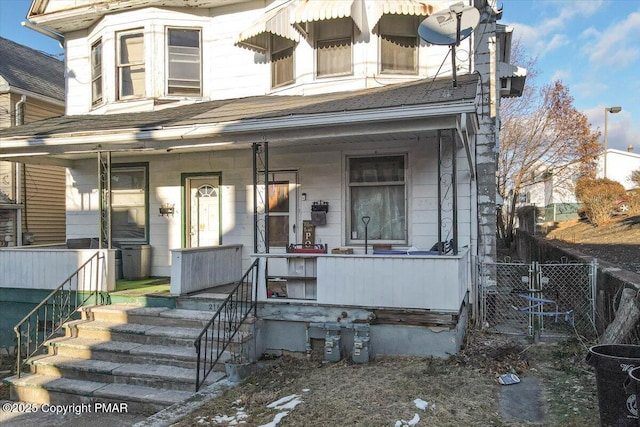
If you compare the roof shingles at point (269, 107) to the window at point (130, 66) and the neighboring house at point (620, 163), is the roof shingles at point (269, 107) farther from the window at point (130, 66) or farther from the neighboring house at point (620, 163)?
the neighboring house at point (620, 163)

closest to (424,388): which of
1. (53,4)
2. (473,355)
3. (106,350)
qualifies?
(473,355)

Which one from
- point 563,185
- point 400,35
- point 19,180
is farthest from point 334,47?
point 563,185

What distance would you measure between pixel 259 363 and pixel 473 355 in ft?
9.80

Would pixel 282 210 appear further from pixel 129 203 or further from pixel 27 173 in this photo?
pixel 27 173

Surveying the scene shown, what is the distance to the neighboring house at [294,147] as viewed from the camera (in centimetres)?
694

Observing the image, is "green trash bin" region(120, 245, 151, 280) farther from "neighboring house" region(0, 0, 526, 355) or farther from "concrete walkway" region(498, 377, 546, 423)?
"concrete walkway" region(498, 377, 546, 423)

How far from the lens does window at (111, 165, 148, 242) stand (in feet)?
35.7

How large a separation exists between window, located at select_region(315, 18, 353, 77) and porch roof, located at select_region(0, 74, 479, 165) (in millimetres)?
707

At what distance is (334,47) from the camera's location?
9.75 metres

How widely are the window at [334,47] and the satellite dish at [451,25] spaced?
2.58 metres

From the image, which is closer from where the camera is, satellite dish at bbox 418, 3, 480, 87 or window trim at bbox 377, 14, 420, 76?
satellite dish at bbox 418, 3, 480, 87

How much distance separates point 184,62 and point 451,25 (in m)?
6.25

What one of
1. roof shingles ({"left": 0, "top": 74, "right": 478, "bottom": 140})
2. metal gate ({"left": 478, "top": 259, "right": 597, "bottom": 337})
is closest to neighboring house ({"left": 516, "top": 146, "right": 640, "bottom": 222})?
metal gate ({"left": 478, "top": 259, "right": 597, "bottom": 337})

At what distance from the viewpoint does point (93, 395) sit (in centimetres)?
631
